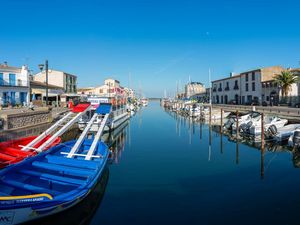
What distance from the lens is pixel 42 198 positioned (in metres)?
8.22

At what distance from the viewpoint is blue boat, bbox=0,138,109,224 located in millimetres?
7883

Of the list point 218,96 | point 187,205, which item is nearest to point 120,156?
point 187,205

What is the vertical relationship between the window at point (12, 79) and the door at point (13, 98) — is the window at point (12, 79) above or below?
above

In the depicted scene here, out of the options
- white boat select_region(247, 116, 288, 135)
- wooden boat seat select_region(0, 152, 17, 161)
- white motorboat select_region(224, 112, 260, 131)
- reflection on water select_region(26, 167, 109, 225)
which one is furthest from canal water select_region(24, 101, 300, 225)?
white motorboat select_region(224, 112, 260, 131)

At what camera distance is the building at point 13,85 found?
39.5 m

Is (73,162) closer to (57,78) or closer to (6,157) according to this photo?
(6,157)

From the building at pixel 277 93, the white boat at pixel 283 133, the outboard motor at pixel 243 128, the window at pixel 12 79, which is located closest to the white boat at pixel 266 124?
the outboard motor at pixel 243 128

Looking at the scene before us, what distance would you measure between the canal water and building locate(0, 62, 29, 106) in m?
25.7

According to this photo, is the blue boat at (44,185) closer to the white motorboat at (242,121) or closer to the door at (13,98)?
the white motorboat at (242,121)

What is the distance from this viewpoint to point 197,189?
44.5 feet

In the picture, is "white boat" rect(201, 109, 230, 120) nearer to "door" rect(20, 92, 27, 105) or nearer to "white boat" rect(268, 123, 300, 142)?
"white boat" rect(268, 123, 300, 142)

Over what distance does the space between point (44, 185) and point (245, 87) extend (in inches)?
2447

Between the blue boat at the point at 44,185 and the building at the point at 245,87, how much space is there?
2099 inches

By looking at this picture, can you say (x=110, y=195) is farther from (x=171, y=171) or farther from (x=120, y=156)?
(x=120, y=156)
